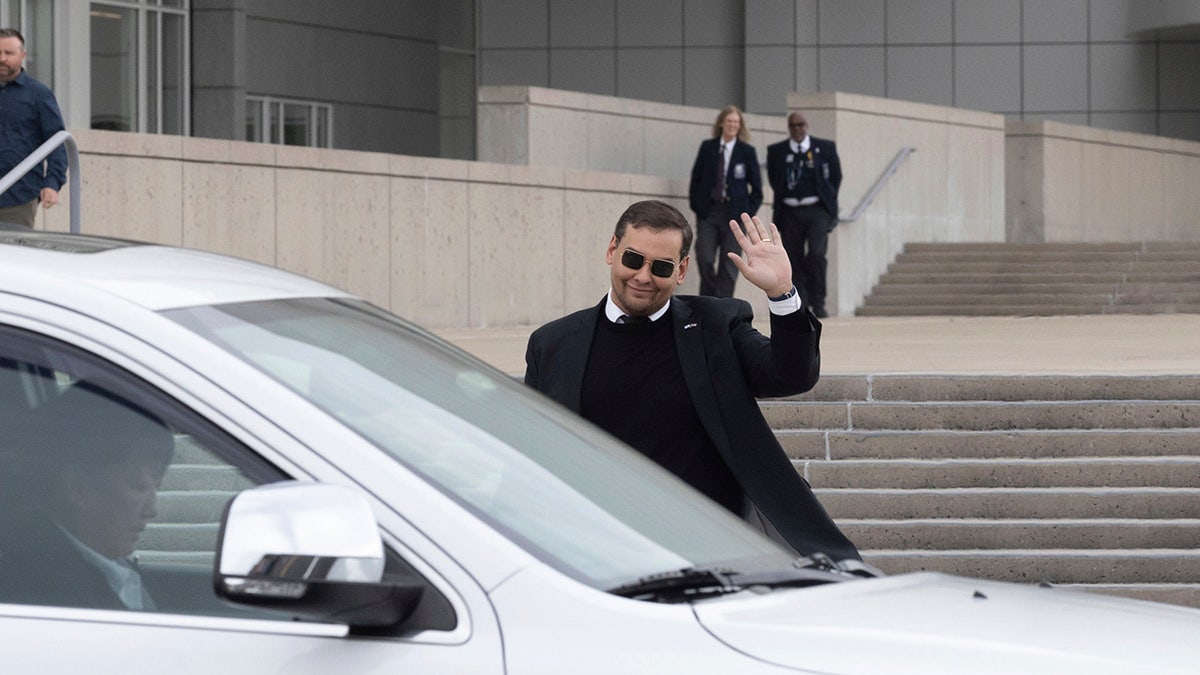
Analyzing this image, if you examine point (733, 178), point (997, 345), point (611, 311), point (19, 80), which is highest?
point (19, 80)

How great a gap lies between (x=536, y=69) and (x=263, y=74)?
20.2ft

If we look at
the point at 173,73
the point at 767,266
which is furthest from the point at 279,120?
the point at 767,266

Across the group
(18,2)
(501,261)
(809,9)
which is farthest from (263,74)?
(501,261)

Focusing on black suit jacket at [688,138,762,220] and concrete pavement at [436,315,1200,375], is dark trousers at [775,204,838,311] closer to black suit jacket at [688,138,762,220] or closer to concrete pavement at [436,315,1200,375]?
concrete pavement at [436,315,1200,375]

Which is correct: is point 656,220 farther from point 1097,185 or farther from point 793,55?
point 793,55

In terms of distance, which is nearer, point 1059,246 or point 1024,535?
point 1024,535

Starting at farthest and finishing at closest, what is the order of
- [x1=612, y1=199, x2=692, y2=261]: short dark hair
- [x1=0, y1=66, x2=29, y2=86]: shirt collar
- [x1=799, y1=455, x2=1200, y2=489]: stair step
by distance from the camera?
[x1=0, y1=66, x2=29, y2=86]: shirt collar → [x1=799, y1=455, x2=1200, y2=489]: stair step → [x1=612, y1=199, x2=692, y2=261]: short dark hair

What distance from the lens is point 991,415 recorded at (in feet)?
31.0

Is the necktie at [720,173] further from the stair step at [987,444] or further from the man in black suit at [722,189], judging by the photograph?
the stair step at [987,444]

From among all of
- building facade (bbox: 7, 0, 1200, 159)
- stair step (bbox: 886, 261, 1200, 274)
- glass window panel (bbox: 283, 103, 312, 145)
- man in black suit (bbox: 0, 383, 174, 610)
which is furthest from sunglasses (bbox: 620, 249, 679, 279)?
building facade (bbox: 7, 0, 1200, 159)

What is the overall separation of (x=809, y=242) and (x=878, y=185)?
4004 mm

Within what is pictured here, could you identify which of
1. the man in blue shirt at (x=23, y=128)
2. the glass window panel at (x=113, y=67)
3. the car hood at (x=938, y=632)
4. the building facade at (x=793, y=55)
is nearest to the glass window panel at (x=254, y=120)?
the glass window panel at (x=113, y=67)

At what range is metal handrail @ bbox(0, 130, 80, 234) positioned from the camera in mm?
9602

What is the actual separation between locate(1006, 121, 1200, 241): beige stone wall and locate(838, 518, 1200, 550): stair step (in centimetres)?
1750
